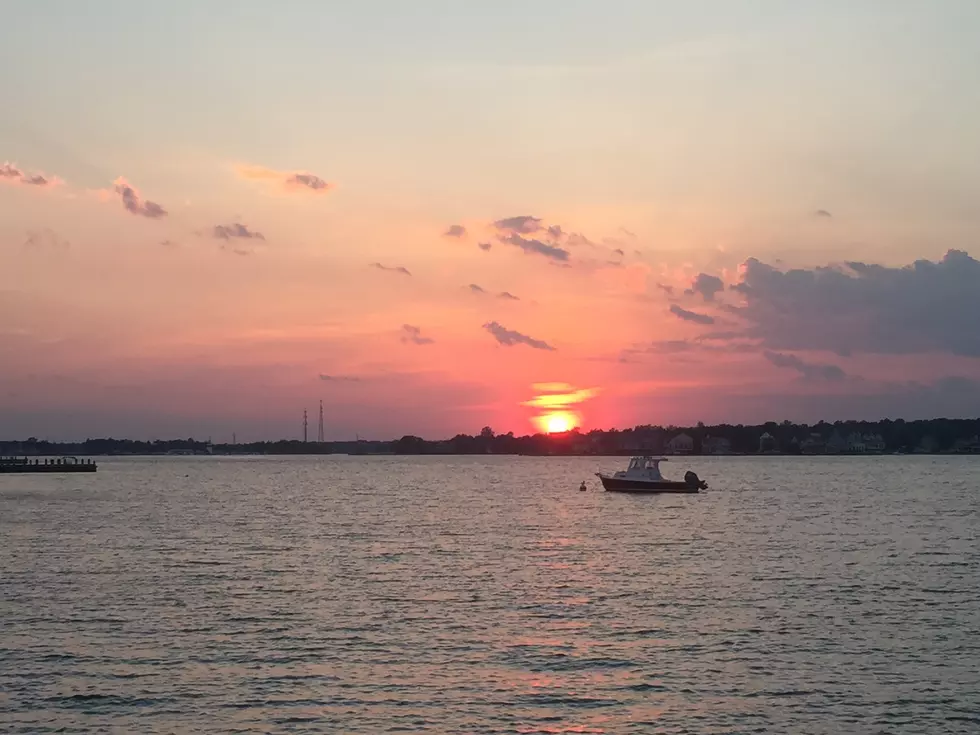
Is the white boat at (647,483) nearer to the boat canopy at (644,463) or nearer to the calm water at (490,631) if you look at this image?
the boat canopy at (644,463)

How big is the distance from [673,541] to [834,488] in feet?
361

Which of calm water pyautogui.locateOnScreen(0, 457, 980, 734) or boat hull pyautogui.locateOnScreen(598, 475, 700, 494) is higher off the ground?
boat hull pyautogui.locateOnScreen(598, 475, 700, 494)

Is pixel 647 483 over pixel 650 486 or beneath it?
over

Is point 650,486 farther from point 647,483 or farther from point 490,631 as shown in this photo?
point 490,631

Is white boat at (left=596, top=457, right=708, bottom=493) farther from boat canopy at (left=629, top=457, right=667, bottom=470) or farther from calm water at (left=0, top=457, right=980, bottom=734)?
calm water at (left=0, top=457, right=980, bottom=734)

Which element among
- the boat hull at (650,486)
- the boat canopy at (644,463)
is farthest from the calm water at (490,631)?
the boat canopy at (644,463)

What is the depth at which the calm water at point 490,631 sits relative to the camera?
1225 inches

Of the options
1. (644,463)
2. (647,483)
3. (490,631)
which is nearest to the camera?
(490,631)

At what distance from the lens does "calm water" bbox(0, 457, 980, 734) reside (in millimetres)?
31125

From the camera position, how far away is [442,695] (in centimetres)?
3288

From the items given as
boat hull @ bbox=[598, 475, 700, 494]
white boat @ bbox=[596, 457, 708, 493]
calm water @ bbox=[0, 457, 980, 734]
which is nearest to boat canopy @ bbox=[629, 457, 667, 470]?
white boat @ bbox=[596, 457, 708, 493]

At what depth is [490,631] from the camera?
141 feet

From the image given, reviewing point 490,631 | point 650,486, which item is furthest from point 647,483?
point 490,631

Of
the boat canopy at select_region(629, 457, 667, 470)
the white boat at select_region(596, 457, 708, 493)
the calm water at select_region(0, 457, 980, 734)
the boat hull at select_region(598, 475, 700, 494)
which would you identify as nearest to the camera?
the calm water at select_region(0, 457, 980, 734)
